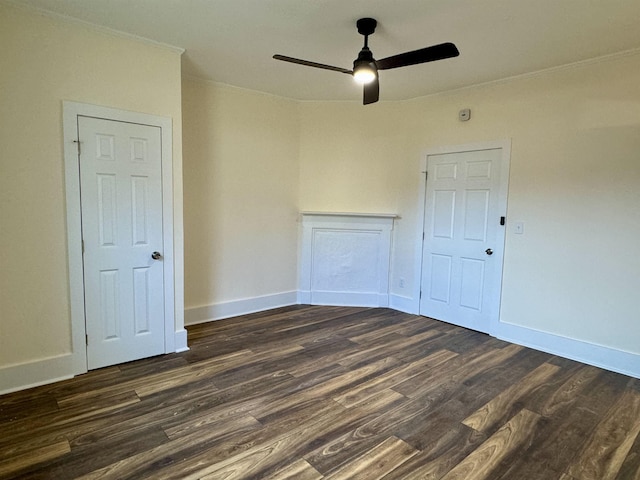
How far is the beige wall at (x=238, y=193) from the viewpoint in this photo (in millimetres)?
4043

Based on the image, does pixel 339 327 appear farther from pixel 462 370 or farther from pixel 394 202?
pixel 394 202

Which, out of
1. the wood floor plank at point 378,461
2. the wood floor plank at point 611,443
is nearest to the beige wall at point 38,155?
the wood floor plank at point 378,461

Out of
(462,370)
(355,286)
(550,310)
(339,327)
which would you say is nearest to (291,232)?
(355,286)

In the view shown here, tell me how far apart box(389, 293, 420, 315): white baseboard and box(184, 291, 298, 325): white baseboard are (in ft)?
4.39

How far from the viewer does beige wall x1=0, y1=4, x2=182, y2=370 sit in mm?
2533

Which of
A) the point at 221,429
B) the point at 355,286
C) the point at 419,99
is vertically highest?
the point at 419,99

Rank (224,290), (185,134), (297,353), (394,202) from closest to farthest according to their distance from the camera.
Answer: (297,353) → (185,134) → (224,290) → (394,202)

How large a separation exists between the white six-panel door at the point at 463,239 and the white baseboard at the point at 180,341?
2898 millimetres

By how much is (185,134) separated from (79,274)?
72.3 inches

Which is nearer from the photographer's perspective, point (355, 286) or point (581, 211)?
point (581, 211)

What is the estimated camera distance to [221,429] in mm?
2246

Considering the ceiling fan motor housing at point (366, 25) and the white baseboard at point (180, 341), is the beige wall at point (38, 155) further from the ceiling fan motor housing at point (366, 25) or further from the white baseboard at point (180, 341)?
the ceiling fan motor housing at point (366, 25)

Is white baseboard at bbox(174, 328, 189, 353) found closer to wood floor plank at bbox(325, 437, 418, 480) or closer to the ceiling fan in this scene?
wood floor plank at bbox(325, 437, 418, 480)

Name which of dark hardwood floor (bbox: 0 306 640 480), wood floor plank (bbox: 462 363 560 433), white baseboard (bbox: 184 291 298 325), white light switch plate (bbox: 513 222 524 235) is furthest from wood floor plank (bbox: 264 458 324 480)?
white light switch plate (bbox: 513 222 524 235)
